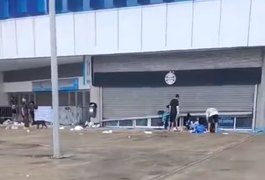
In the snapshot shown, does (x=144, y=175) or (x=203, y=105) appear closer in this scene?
(x=144, y=175)

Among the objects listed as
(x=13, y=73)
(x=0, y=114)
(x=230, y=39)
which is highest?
(x=230, y=39)

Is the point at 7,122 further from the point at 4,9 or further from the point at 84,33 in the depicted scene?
the point at 84,33

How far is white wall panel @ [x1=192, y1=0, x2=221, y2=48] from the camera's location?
2238 cm

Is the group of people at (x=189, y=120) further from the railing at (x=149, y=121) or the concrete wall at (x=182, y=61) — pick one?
the concrete wall at (x=182, y=61)

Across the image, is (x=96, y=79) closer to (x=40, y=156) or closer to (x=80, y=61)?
(x=80, y=61)

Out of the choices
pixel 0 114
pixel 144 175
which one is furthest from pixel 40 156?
pixel 0 114

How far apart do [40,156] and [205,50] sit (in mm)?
12052

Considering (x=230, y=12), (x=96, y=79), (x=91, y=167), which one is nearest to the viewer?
(x=91, y=167)

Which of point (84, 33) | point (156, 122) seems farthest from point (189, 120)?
point (84, 33)

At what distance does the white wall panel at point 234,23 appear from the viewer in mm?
21781

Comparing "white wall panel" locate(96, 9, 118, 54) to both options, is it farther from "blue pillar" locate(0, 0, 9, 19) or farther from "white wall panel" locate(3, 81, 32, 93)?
"white wall panel" locate(3, 81, 32, 93)

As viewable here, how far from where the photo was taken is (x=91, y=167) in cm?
1156

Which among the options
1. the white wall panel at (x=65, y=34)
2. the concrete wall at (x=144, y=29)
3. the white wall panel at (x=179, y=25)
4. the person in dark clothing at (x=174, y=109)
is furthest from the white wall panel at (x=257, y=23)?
the white wall panel at (x=65, y=34)

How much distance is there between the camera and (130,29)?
24.5 metres
